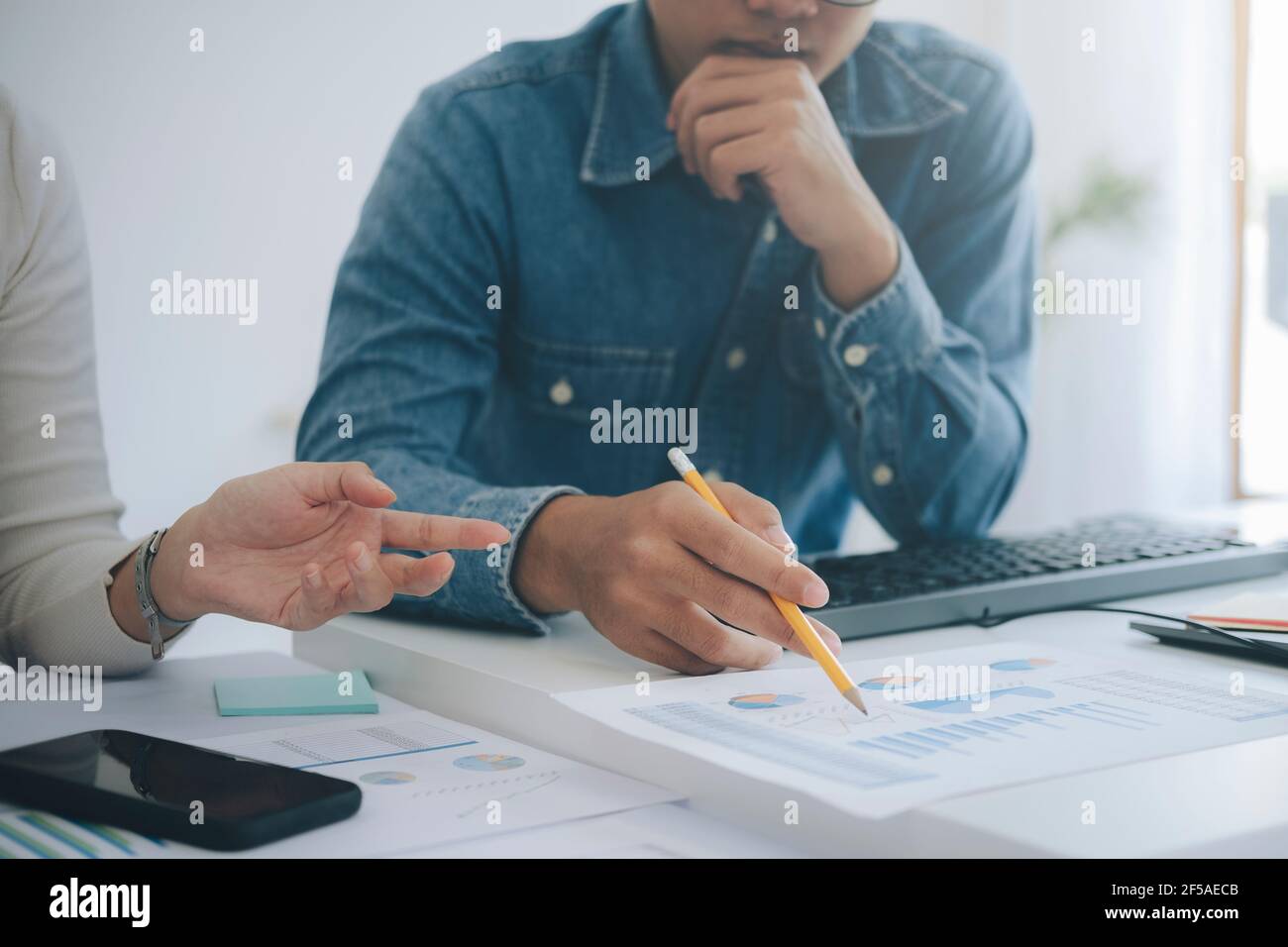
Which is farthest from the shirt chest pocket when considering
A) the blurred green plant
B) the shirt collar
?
the blurred green plant

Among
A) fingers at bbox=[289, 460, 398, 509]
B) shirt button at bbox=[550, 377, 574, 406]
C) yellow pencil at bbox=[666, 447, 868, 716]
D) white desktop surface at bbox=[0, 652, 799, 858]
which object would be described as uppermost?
shirt button at bbox=[550, 377, 574, 406]

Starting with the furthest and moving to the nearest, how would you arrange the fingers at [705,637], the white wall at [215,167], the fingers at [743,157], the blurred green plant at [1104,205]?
the blurred green plant at [1104,205]
the white wall at [215,167]
the fingers at [743,157]
the fingers at [705,637]

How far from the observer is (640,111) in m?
1.35

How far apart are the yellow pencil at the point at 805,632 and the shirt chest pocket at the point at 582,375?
1.91 ft

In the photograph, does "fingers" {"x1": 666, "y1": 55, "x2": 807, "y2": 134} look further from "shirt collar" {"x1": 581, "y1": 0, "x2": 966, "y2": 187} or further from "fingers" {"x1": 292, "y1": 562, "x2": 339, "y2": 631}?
"fingers" {"x1": 292, "y1": 562, "x2": 339, "y2": 631}

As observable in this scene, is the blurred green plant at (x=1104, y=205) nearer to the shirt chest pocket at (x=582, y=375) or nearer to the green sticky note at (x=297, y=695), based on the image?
the shirt chest pocket at (x=582, y=375)

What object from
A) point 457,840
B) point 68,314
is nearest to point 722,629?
point 457,840

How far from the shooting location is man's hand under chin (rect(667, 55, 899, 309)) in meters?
1.13

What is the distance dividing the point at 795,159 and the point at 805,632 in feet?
1.92

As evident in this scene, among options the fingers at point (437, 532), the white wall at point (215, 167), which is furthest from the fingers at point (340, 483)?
the white wall at point (215, 167)

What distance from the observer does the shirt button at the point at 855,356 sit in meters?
1.19

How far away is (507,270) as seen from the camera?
131 cm

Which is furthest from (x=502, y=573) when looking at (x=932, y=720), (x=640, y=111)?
(x=640, y=111)

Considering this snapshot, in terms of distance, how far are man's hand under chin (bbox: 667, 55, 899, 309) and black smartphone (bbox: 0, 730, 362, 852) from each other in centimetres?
75
